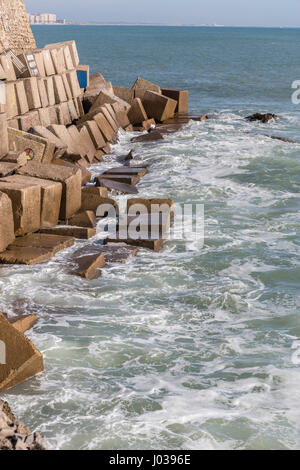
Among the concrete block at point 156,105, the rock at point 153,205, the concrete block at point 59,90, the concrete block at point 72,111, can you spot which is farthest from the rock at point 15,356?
the concrete block at point 156,105

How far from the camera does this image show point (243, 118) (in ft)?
74.8

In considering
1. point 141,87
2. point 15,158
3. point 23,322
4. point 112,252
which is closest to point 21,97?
point 15,158

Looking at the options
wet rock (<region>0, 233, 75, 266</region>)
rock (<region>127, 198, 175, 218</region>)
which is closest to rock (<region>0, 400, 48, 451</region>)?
wet rock (<region>0, 233, 75, 266</region>)

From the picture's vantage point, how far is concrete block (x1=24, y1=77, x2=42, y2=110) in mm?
14255

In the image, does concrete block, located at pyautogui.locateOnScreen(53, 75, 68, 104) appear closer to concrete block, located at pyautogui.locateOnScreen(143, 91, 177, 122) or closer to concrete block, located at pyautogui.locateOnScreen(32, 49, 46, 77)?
concrete block, located at pyautogui.locateOnScreen(32, 49, 46, 77)

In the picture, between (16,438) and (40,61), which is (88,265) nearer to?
(16,438)

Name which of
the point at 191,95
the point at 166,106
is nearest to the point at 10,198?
the point at 166,106

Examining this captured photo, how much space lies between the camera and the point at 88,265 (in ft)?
27.0

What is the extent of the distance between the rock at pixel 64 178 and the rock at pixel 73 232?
1.95 ft

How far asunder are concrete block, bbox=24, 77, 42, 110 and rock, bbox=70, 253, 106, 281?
674cm

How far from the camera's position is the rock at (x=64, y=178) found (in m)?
10.1

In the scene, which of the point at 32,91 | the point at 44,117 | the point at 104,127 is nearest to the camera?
the point at 32,91

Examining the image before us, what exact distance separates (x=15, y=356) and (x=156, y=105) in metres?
15.7

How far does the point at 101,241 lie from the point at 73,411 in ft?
14.7
